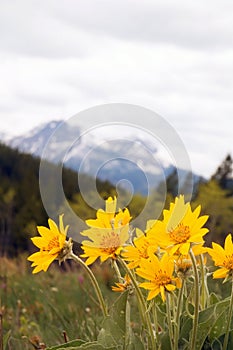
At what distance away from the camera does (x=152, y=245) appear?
137cm

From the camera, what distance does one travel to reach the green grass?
266 cm

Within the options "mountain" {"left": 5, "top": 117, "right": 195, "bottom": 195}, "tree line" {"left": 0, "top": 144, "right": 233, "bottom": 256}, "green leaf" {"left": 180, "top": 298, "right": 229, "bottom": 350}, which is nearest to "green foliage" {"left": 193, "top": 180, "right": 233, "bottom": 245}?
"tree line" {"left": 0, "top": 144, "right": 233, "bottom": 256}

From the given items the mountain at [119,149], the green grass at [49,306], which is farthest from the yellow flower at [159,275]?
the green grass at [49,306]

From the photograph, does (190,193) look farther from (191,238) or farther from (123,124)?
(123,124)

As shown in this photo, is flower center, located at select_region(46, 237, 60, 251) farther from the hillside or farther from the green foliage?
the green foliage

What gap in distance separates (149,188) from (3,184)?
38540 mm

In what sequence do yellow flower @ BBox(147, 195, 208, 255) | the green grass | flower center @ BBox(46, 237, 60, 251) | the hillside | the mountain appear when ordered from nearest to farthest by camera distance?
1. yellow flower @ BBox(147, 195, 208, 255)
2. flower center @ BBox(46, 237, 60, 251)
3. the mountain
4. the green grass
5. the hillside

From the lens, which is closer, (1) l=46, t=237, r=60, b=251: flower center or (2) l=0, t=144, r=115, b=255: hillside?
(1) l=46, t=237, r=60, b=251: flower center

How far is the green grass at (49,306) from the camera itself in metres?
2.66

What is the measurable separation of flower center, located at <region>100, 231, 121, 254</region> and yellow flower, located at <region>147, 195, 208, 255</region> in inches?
2.8

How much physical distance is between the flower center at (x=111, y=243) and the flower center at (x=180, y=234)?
123 mm

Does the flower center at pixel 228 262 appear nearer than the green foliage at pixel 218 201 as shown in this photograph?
Yes

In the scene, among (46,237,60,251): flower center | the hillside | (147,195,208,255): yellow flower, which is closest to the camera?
(147,195,208,255): yellow flower

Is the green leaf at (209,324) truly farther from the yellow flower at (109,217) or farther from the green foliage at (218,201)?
the green foliage at (218,201)
